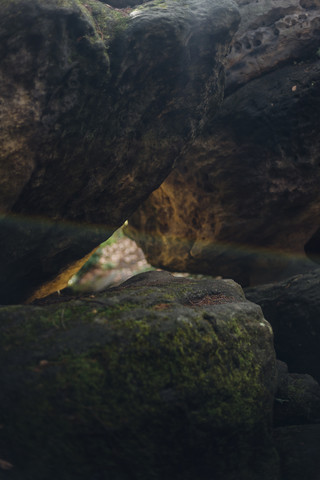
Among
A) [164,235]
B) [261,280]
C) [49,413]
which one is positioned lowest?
[261,280]

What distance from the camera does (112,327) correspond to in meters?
3.36

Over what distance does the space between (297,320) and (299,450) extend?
1.98 metres

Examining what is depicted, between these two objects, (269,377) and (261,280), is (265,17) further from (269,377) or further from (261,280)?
(269,377)

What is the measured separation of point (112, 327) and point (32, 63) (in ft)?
8.84

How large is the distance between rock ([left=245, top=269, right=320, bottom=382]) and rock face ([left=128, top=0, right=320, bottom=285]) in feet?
5.76

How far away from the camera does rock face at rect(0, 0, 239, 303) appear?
3.92 meters

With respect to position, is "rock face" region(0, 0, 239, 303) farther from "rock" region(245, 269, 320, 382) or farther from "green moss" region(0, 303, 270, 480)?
"rock" region(245, 269, 320, 382)

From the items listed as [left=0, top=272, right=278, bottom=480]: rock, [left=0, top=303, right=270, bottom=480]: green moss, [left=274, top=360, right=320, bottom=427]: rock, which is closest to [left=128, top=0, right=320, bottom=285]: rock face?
[left=274, top=360, right=320, bottom=427]: rock

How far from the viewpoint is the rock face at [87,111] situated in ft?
12.9

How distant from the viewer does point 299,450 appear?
4.03 m

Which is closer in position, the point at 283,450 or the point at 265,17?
the point at 283,450

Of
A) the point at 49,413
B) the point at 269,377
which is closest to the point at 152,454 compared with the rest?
the point at 49,413

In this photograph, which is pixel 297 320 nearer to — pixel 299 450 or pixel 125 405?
pixel 299 450

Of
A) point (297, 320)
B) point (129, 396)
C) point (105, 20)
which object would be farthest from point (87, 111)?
point (297, 320)
